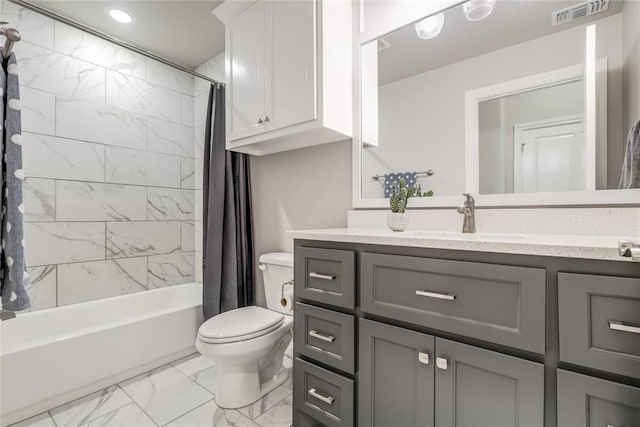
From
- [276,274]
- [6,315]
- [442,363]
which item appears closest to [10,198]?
[6,315]

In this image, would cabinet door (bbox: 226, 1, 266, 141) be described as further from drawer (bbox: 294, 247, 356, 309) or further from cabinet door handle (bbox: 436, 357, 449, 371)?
cabinet door handle (bbox: 436, 357, 449, 371)

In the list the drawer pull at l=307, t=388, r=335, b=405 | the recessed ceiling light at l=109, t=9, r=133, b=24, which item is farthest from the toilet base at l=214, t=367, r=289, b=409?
the recessed ceiling light at l=109, t=9, r=133, b=24

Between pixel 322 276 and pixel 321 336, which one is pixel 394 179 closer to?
pixel 322 276

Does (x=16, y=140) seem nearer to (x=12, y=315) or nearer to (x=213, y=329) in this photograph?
(x=12, y=315)

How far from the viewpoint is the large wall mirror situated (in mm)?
1075

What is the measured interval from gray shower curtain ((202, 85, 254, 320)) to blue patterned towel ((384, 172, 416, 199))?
109 centimetres

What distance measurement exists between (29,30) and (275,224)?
2.14m

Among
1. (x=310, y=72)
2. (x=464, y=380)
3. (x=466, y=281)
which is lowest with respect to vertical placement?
(x=464, y=380)

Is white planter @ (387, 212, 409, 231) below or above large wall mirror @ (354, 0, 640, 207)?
below

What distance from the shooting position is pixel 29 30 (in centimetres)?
205

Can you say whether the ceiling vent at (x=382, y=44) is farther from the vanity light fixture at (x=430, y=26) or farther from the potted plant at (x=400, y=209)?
the potted plant at (x=400, y=209)

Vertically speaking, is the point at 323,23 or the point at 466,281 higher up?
the point at 323,23

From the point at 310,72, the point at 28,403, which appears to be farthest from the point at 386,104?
the point at 28,403

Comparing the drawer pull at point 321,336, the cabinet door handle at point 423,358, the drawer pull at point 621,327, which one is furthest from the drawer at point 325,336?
the drawer pull at point 621,327
